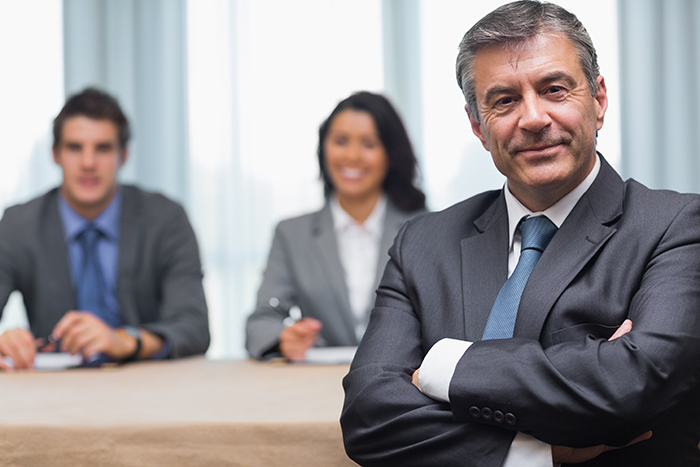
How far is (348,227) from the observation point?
2.70 meters

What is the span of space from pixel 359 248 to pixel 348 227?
0.09 metres

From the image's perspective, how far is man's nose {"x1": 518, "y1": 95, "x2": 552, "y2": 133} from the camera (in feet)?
3.84

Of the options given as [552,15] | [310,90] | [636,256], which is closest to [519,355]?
[636,256]

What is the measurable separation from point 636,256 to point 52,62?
13.2ft

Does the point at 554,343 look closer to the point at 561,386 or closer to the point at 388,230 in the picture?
the point at 561,386

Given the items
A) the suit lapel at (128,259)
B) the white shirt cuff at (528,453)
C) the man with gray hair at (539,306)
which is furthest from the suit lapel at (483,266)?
the suit lapel at (128,259)

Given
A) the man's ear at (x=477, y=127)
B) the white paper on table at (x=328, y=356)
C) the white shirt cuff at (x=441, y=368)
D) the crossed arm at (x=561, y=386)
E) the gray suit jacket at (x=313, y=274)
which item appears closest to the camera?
the crossed arm at (x=561, y=386)

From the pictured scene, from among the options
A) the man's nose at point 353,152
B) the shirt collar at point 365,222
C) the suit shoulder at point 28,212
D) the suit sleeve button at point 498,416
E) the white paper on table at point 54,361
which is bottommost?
the white paper on table at point 54,361

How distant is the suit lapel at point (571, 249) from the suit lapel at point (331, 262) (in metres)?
1.37

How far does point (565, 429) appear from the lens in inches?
39.5

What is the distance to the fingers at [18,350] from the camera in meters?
2.02

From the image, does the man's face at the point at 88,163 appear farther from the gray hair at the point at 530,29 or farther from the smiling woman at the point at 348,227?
the gray hair at the point at 530,29

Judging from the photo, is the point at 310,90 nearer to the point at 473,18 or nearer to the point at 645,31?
the point at 473,18

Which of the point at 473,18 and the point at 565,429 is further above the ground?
the point at 473,18
